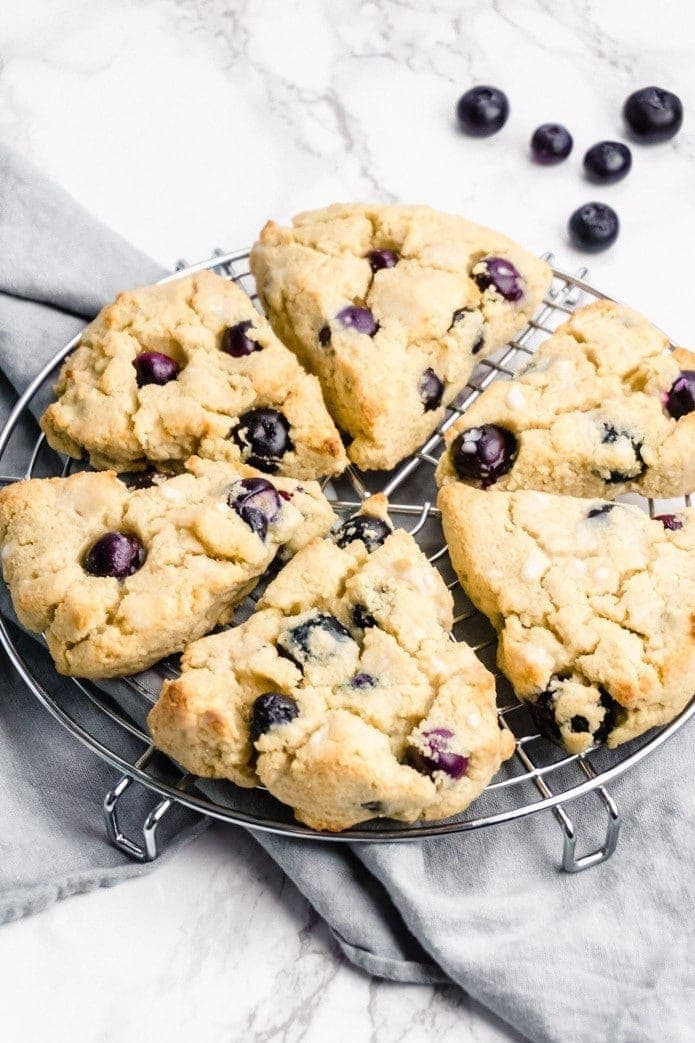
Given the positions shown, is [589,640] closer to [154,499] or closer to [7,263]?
[154,499]

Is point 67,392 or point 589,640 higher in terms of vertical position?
point 589,640

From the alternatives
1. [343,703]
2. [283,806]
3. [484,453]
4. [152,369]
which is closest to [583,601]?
[484,453]

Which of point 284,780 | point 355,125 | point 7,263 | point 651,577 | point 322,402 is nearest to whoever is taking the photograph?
point 284,780

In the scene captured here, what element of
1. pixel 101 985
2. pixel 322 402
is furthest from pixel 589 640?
pixel 101 985

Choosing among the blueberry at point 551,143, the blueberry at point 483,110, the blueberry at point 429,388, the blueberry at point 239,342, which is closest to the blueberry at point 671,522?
the blueberry at point 429,388

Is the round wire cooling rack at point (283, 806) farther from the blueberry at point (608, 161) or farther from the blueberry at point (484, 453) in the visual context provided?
the blueberry at point (608, 161)

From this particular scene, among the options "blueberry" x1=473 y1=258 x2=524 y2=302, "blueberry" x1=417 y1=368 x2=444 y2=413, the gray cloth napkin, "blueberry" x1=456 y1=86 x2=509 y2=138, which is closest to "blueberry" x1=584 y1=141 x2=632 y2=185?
"blueberry" x1=456 y1=86 x2=509 y2=138
